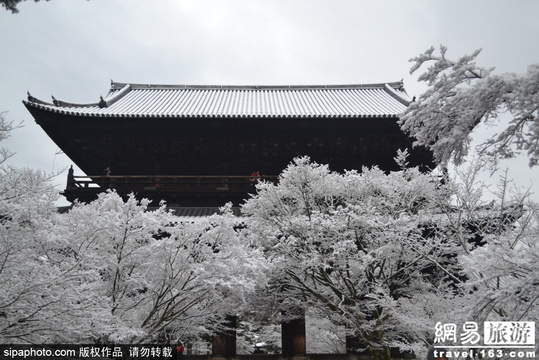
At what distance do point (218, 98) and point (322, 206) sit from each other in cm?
1298

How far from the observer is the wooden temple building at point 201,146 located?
46.1 feet

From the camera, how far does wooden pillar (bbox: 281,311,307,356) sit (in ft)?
39.7

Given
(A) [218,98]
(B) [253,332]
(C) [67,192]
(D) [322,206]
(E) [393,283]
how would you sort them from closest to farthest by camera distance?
(E) [393,283] → (D) [322,206] → (C) [67,192] → (B) [253,332] → (A) [218,98]

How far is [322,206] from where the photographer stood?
11086mm

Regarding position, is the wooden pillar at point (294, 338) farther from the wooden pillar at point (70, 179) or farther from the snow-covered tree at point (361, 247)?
the wooden pillar at point (70, 179)

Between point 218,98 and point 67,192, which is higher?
point 218,98

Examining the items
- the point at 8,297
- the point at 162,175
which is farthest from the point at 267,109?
the point at 8,297

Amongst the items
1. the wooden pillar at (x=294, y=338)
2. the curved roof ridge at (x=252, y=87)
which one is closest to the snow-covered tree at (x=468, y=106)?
the wooden pillar at (x=294, y=338)

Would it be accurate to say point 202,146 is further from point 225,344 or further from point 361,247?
point 361,247

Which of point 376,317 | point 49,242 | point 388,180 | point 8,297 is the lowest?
point 376,317

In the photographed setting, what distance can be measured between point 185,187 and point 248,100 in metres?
9.34

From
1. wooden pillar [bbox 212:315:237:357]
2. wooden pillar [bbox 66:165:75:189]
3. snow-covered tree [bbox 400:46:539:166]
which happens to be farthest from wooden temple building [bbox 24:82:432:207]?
snow-covered tree [bbox 400:46:539:166]

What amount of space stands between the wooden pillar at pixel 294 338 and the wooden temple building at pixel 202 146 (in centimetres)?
466

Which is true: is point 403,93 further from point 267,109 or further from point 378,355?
point 378,355
